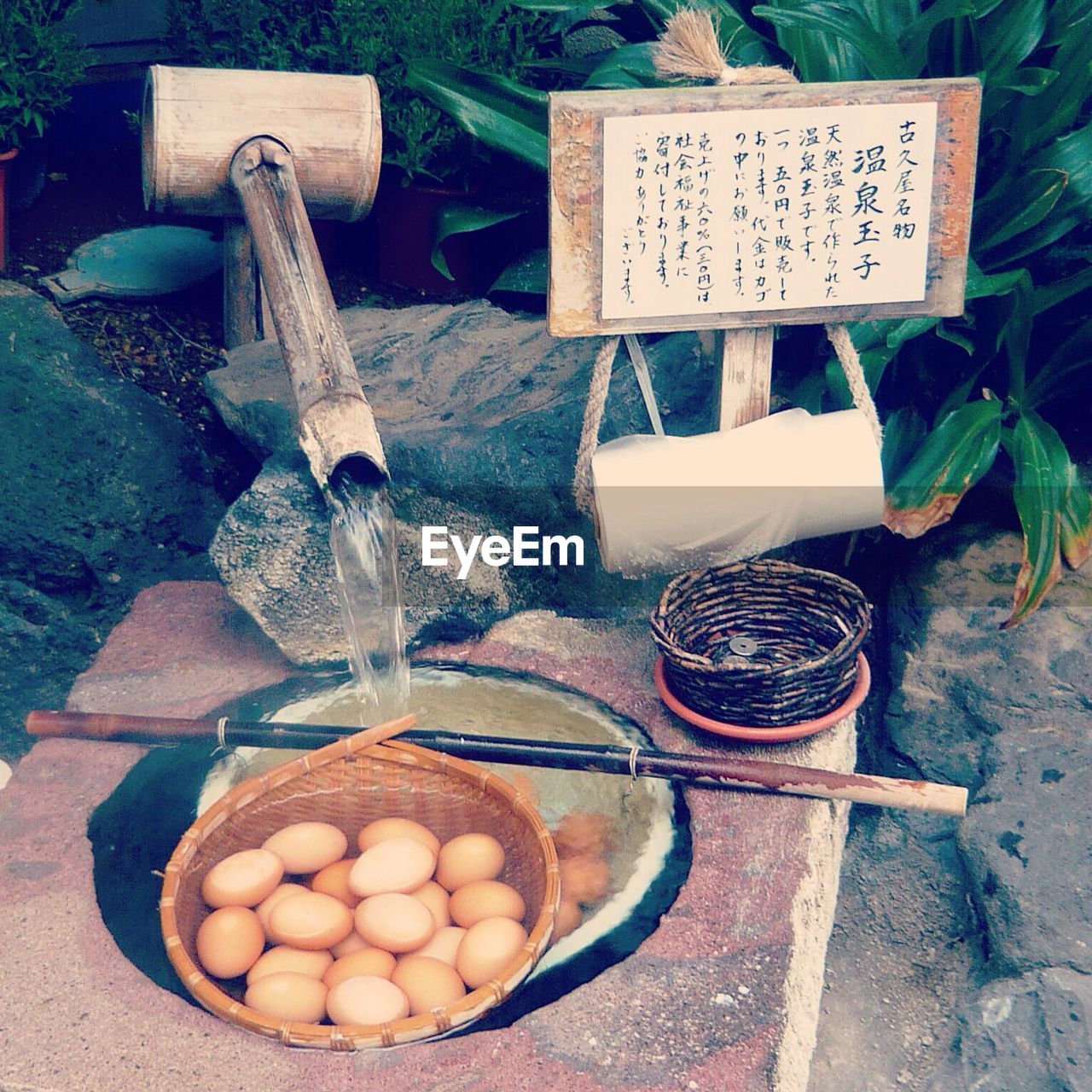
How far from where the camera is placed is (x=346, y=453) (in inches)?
89.1

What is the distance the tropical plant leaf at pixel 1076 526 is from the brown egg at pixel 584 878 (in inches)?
55.5

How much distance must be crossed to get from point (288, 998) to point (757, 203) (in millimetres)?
1679

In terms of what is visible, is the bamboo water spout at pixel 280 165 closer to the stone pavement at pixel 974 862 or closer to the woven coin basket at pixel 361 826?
the woven coin basket at pixel 361 826

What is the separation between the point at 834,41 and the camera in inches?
120

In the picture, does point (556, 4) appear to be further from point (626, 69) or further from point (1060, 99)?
point (1060, 99)

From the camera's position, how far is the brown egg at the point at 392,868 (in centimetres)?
204

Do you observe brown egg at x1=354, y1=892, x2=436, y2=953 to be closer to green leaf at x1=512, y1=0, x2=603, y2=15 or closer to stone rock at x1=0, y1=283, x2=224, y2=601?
stone rock at x1=0, y1=283, x2=224, y2=601

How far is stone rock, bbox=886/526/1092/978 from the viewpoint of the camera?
7.37 feet

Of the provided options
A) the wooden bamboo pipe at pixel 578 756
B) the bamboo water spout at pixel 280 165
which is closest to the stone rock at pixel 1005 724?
the wooden bamboo pipe at pixel 578 756

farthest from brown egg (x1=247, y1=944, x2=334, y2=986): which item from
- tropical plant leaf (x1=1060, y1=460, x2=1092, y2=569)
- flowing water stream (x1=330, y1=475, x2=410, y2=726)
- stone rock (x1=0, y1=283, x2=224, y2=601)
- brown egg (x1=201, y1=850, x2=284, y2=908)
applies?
tropical plant leaf (x1=1060, y1=460, x2=1092, y2=569)

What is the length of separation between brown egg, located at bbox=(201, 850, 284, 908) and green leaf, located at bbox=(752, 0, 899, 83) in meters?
2.27

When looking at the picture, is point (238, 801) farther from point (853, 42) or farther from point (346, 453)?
point (853, 42)

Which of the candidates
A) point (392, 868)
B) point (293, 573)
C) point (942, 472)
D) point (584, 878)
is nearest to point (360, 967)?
point (392, 868)

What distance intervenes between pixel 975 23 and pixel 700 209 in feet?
4.31
